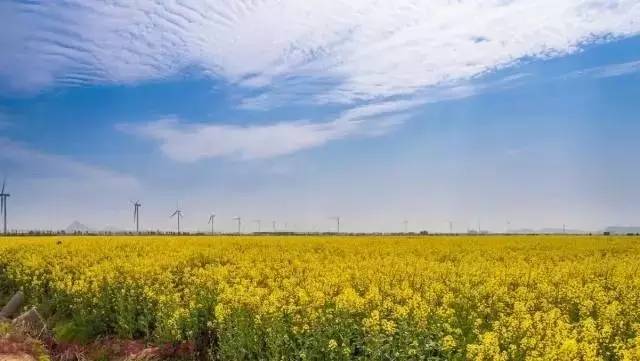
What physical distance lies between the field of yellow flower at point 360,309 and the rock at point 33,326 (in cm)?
54

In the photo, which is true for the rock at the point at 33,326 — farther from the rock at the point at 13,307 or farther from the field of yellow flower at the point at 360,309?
the rock at the point at 13,307

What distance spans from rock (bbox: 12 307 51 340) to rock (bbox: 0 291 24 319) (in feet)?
8.14

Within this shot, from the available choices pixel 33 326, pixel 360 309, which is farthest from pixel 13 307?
pixel 360 309

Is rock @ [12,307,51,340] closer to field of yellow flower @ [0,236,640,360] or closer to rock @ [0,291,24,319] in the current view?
field of yellow flower @ [0,236,640,360]

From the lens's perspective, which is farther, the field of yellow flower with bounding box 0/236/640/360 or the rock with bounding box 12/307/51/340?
the rock with bounding box 12/307/51/340

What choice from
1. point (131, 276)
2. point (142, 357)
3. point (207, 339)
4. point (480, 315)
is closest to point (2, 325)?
point (131, 276)

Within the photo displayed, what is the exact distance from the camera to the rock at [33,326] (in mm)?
15914

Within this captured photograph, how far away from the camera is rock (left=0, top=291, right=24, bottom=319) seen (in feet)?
64.2

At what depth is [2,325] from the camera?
15.3 metres

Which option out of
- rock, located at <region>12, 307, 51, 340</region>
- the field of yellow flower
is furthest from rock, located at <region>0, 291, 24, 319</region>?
rock, located at <region>12, 307, 51, 340</region>

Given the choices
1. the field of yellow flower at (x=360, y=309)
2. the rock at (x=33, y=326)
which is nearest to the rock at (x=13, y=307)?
the field of yellow flower at (x=360, y=309)

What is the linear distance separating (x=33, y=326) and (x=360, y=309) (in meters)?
10.5

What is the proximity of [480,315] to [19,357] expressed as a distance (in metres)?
8.89

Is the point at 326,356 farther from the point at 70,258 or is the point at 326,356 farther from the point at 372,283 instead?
the point at 70,258
